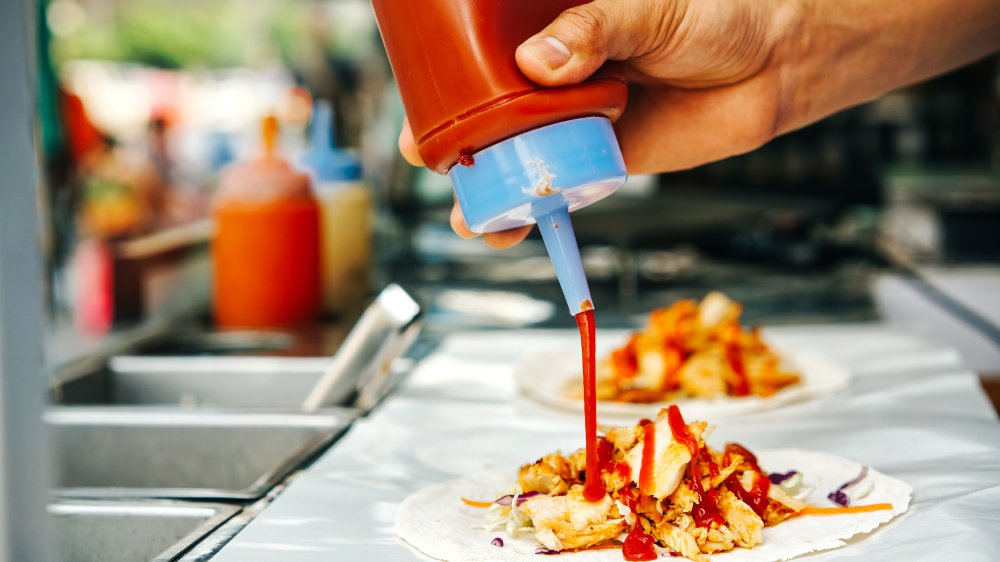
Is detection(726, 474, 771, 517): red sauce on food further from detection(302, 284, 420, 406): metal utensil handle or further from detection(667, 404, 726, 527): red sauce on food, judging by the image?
detection(302, 284, 420, 406): metal utensil handle

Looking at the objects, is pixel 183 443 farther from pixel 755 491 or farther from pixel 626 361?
pixel 755 491

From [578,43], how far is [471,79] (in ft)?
0.33

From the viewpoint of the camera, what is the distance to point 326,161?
2379 mm

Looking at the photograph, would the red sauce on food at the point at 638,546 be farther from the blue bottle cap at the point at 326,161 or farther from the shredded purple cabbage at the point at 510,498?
the blue bottle cap at the point at 326,161

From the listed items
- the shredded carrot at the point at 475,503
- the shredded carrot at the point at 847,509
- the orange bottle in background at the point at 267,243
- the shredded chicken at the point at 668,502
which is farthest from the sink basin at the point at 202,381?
the shredded carrot at the point at 847,509

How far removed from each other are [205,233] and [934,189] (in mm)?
3653

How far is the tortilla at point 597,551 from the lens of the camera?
94 cm

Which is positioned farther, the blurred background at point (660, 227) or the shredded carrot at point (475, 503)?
the blurred background at point (660, 227)

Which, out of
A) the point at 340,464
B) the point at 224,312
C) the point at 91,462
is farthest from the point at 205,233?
the point at 340,464

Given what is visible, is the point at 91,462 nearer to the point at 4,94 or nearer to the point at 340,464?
the point at 340,464

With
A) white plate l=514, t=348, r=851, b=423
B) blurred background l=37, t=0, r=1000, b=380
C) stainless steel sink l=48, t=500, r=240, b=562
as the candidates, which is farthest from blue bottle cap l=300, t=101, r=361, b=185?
stainless steel sink l=48, t=500, r=240, b=562

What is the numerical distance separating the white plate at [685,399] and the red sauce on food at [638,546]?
0.47 m

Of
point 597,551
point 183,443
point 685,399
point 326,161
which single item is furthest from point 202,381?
point 597,551

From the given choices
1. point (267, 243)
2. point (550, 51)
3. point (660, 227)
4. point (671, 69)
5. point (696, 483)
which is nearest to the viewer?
point (550, 51)
